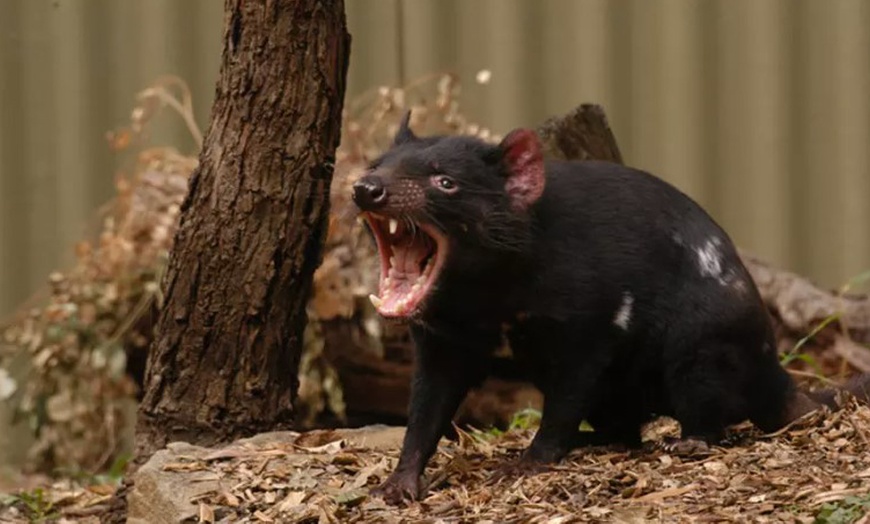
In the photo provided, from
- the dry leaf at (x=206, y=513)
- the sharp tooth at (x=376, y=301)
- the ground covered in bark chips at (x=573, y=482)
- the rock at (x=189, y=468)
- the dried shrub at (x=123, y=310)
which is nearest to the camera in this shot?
the ground covered in bark chips at (x=573, y=482)

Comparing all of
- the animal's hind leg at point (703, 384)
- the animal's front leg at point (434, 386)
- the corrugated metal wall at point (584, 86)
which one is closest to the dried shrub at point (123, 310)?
the corrugated metal wall at point (584, 86)

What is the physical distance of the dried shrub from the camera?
19.1 feet

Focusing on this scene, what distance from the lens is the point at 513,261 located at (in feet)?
11.3

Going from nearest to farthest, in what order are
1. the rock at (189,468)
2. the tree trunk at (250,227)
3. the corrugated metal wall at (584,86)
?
the rock at (189,468) → the tree trunk at (250,227) → the corrugated metal wall at (584,86)

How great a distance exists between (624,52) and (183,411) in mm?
3265

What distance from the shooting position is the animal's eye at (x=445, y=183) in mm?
3328

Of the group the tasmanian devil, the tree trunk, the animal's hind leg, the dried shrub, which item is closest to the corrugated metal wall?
the dried shrub

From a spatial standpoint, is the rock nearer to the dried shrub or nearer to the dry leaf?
the dry leaf

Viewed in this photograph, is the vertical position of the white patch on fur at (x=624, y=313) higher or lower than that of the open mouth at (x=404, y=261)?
lower

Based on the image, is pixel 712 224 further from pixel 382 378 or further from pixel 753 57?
pixel 753 57

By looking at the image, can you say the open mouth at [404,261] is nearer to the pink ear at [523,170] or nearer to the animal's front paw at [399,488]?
the pink ear at [523,170]

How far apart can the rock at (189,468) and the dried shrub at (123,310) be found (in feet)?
5.63

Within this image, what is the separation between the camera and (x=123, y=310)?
6.02m

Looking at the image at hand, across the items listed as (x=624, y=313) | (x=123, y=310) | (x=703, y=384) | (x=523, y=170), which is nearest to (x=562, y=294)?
(x=624, y=313)
